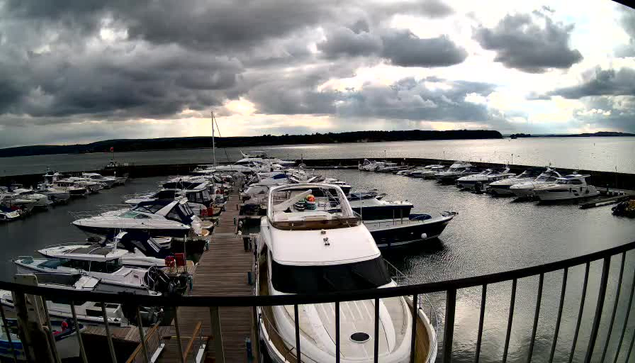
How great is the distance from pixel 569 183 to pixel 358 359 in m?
37.4

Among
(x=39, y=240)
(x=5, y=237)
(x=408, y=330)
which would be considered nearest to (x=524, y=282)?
(x=408, y=330)

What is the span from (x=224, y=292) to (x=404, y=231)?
11460mm

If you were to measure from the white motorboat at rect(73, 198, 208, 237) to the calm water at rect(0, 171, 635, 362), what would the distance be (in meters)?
4.68

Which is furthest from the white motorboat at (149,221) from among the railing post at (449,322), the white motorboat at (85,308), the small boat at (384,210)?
the railing post at (449,322)

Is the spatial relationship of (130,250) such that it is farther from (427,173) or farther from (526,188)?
(427,173)

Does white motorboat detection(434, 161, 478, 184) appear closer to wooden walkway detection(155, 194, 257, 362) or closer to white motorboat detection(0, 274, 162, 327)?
wooden walkway detection(155, 194, 257, 362)

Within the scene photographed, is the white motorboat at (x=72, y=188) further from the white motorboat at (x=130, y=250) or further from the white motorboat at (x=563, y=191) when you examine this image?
the white motorboat at (x=563, y=191)

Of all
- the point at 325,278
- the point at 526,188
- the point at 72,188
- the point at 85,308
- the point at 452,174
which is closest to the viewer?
the point at 325,278

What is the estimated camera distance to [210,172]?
4897cm

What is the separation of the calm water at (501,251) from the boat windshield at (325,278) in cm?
424

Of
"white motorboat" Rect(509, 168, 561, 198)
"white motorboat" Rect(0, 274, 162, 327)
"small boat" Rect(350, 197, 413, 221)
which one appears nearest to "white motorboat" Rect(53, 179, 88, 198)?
"white motorboat" Rect(0, 274, 162, 327)

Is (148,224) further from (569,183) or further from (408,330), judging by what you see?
(569,183)

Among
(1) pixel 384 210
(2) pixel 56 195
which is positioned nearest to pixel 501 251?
(1) pixel 384 210

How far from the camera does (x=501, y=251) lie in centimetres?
2073
